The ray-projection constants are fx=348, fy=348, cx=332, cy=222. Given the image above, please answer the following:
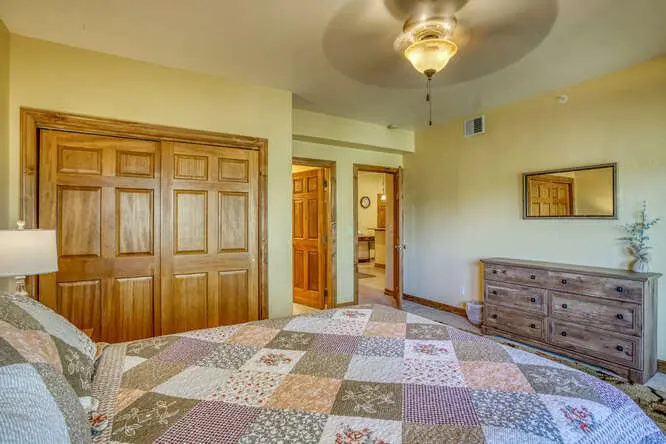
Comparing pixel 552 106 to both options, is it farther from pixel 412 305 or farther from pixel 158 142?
pixel 158 142

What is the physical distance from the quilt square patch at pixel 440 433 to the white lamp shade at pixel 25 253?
6.60 ft

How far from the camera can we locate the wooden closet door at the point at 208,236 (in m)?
3.03

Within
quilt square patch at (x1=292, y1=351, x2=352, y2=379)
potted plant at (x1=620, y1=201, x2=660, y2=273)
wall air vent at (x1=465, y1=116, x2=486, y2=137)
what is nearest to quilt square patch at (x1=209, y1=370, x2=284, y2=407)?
quilt square patch at (x1=292, y1=351, x2=352, y2=379)

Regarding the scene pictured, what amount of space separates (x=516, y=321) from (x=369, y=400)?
298 cm

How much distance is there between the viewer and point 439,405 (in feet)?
3.58

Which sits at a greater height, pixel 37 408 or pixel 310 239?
pixel 310 239

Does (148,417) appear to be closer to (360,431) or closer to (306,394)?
(306,394)

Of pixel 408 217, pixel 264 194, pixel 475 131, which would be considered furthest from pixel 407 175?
pixel 264 194

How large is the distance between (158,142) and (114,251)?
38.3 inches

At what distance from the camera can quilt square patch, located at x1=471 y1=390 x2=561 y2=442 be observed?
96 centimetres

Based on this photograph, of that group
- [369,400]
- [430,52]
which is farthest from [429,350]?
[430,52]

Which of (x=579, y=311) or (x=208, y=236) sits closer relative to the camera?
(x=579, y=311)

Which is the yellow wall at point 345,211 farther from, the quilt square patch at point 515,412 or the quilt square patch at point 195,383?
the quilt square patch at point 515,412

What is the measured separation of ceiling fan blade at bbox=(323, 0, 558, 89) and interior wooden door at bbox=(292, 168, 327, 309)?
2.07 m
